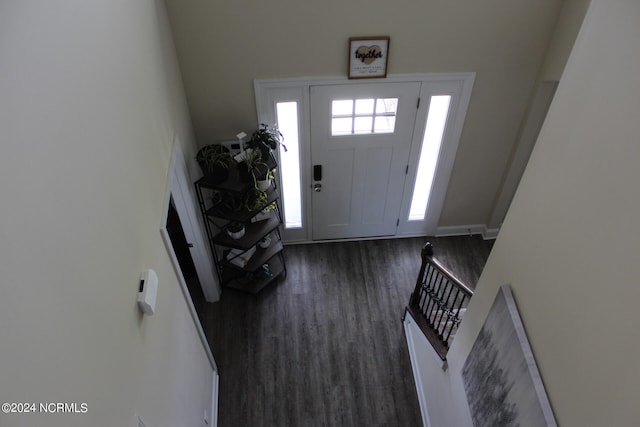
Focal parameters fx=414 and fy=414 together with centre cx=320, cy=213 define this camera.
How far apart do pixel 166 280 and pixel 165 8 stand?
6.36 feet

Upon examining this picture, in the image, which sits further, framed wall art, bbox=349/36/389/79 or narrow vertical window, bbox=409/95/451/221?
narrow vertical window, bbox=409/95/451/221

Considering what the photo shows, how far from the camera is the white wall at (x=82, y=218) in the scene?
1.09 m

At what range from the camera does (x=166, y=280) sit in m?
2.47

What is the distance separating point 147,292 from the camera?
6.42 ft

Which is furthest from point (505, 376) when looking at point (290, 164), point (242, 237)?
point (290, 164)

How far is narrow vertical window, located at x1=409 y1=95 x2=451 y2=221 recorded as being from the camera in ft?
12.4

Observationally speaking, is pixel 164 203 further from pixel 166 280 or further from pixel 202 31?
pixel 202 31

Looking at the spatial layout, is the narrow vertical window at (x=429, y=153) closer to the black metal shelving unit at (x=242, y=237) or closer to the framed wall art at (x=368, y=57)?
the framed wall art at (x=368, y=57)

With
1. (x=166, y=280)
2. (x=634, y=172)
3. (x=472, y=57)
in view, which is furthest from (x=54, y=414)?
(x=472, y=57)

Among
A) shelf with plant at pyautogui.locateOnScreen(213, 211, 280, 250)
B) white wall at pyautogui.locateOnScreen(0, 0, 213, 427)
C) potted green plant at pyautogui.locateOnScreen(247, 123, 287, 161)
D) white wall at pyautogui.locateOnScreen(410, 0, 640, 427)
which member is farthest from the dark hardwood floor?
white wall at pyautogui.locateOnScreen(410, 0, 640, 427)

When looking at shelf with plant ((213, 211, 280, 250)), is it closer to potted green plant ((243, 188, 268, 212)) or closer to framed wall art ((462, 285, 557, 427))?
potted green plant ((243, 188, 268, 212))

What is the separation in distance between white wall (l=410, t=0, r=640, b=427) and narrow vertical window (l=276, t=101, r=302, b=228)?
2.27 metres

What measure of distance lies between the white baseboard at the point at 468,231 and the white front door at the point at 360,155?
588 mm

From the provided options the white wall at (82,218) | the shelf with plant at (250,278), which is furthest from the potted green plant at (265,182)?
the white wall at (82,218)
